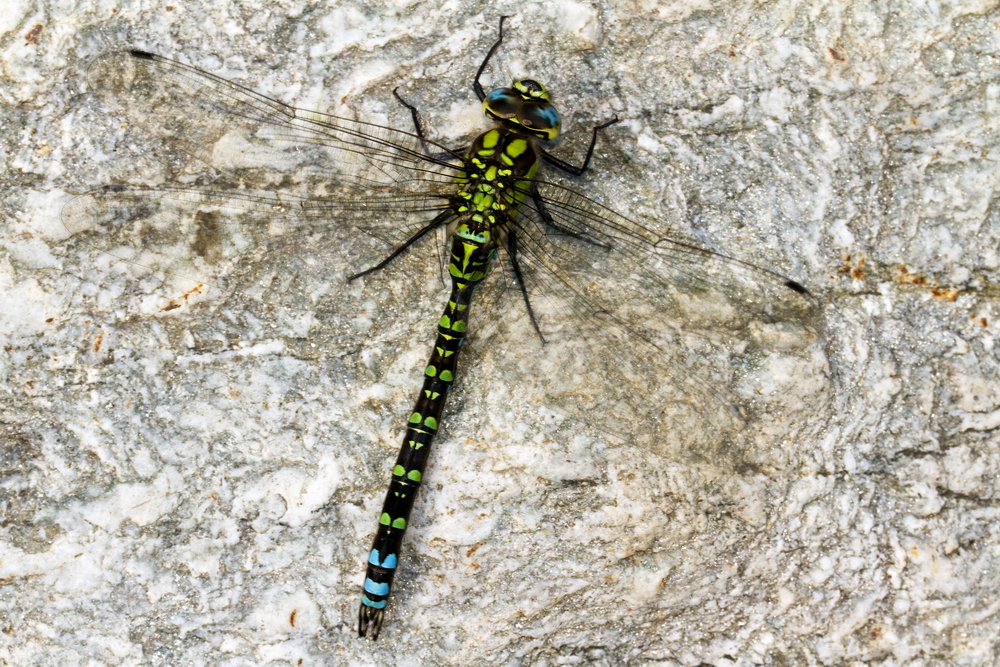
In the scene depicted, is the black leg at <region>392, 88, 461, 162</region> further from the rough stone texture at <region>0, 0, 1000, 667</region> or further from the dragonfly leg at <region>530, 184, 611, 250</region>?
the dragonfly leg at <region>530, 184, 611, 250</region>

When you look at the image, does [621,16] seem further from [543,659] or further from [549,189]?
[543,659]

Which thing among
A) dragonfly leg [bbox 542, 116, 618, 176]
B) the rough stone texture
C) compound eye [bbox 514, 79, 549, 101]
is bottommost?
the rough stone texture

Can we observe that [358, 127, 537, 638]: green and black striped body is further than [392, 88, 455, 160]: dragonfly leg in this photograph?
No

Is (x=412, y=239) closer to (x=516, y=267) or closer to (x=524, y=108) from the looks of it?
(x=516, y=267)

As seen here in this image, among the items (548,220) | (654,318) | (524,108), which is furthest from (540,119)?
(654,318)

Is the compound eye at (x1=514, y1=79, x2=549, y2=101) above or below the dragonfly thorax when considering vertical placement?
above

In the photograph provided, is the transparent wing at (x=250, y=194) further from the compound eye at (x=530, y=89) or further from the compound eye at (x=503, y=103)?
the compound eye at (x=530, y=89)

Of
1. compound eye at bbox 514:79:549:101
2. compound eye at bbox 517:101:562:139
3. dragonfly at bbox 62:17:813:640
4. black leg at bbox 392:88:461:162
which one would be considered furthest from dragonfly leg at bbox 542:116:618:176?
black leg at bbox 392:88:461:162
